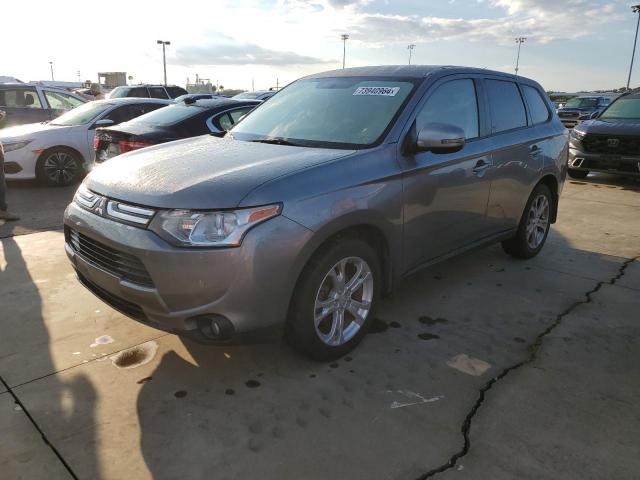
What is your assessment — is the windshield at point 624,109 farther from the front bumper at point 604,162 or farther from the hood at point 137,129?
the hood at point 137,129

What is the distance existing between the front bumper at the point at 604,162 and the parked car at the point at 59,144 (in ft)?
26.7

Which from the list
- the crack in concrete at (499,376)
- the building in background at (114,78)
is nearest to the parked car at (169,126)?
the crack in concrete at (499,376)

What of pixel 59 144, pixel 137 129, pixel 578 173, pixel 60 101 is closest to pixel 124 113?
pixel 59 144

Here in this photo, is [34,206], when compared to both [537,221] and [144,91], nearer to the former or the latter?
[537,221]

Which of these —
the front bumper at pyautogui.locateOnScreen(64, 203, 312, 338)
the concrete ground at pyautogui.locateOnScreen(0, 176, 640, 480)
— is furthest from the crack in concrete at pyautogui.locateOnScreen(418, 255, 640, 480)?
the front bumper at pyautogui.locateOnScreen(64, 203, 312, 338)

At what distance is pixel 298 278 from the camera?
275 cm

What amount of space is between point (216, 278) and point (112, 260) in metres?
0.69

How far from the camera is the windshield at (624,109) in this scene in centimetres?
972

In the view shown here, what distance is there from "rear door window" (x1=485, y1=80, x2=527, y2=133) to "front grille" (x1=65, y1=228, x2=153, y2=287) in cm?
299

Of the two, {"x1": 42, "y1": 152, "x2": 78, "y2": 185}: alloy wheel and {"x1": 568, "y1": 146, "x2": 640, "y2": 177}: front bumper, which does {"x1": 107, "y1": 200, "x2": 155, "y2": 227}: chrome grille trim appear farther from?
{"x1": 568, "y1": 146, "x2": 640, "y2": 177}: front bumper

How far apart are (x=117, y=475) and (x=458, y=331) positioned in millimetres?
2313

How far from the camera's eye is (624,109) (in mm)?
10023

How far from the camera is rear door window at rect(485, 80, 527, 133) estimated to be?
13.9ft

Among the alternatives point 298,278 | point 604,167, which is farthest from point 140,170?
point 604,167
